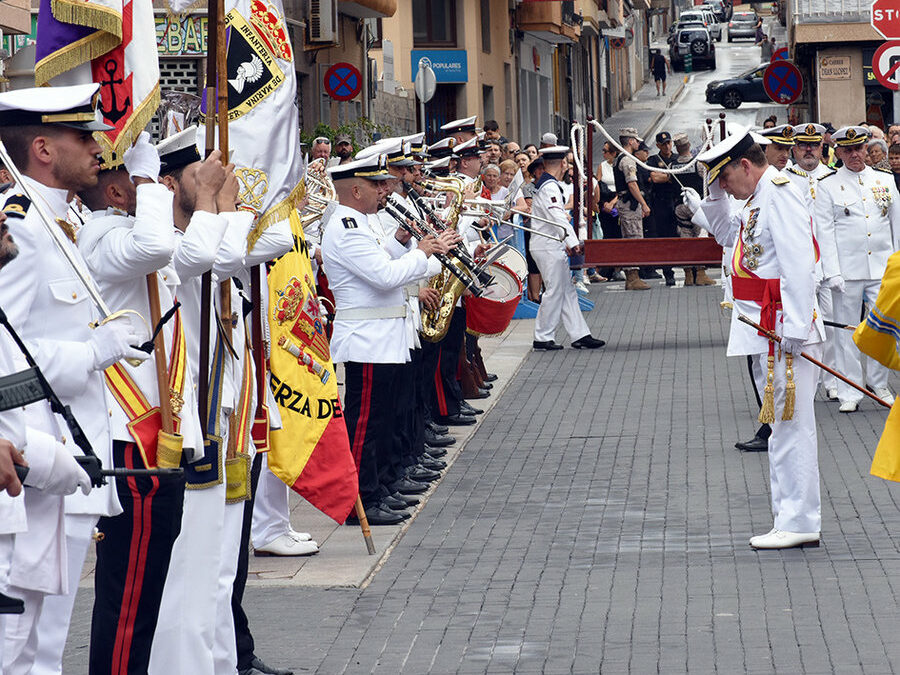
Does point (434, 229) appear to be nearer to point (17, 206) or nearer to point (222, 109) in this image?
point (222, 109)

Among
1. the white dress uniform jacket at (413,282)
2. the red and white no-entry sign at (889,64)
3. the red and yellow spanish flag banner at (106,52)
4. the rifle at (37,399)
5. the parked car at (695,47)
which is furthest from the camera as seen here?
the parked car at (695,47)

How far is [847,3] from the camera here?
132 ft

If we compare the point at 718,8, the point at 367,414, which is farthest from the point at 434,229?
the point at 718,8

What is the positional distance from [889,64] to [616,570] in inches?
363

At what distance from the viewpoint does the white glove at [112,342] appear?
172 inches

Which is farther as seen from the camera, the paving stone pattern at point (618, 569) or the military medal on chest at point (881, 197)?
the military medal on chest at point (881, 197)

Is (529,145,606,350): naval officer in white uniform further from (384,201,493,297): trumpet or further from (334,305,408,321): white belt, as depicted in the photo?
(334,305,408,321): white belt

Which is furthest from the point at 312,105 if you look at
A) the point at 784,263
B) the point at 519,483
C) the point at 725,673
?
the point at 725,673

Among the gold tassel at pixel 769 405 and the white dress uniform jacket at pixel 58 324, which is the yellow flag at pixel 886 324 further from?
the gold tassel at pixel 769 405

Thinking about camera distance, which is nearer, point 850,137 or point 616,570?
point 616,570

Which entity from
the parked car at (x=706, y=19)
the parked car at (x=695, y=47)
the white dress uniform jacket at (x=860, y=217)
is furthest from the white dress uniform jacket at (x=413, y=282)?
the parked car at (x=706, y=19)

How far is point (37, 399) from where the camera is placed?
392 centimetres

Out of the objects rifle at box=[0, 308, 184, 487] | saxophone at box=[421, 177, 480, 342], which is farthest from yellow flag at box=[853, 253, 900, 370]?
saxophone at box=[421, 177, 480, 342]

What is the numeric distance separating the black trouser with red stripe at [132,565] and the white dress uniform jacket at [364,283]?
13.0 feet
